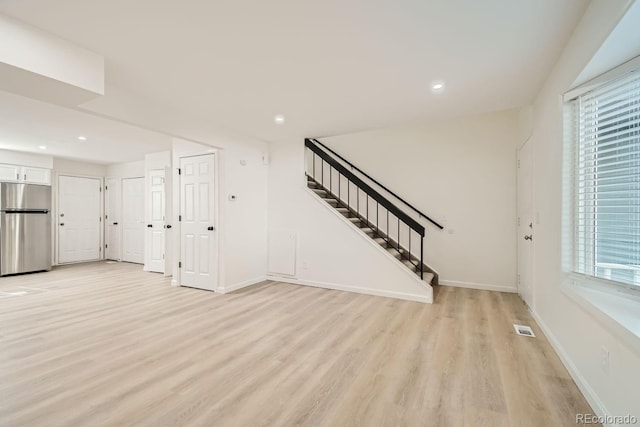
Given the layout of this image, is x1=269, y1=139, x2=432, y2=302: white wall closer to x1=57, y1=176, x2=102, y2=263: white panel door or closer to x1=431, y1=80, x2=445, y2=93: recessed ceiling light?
x1=431, y1=80, x2=445, y2=93: recessed ceiling light

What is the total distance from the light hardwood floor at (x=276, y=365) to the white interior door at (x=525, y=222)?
13.7 inches

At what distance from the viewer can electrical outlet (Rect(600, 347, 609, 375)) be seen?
1633 millimetres

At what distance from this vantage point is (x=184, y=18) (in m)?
1.93

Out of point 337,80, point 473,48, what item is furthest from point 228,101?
point 473,48

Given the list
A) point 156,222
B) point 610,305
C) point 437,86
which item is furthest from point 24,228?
point 610,305

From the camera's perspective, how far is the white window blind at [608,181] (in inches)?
66.4

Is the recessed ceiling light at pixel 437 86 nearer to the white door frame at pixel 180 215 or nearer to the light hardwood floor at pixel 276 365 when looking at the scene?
the light hardwood floor at pixel 276 365

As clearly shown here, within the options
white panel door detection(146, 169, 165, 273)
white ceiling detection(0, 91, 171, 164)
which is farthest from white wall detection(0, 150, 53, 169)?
white panel door detection(146, 169, 165, 273)

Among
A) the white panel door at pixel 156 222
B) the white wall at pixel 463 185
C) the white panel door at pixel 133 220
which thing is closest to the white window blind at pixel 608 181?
the white wall at pixel 463 185

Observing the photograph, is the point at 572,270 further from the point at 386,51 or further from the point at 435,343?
the point at 386,51

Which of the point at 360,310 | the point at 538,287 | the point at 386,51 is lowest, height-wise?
the point at 360,310

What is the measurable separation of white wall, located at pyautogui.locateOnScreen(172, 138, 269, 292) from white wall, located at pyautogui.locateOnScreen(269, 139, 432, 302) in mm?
287

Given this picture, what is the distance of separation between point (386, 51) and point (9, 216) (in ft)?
25.6

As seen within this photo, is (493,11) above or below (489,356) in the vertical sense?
above
